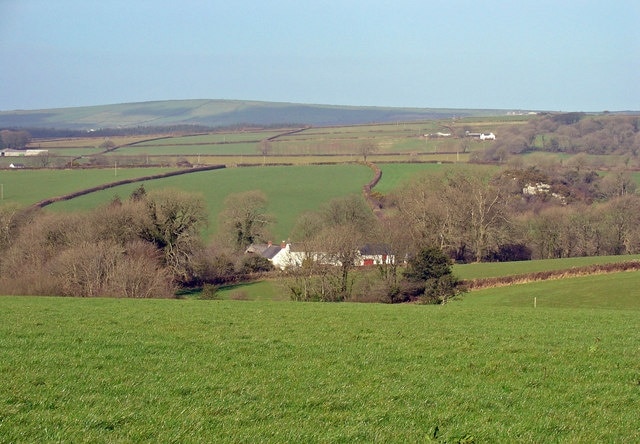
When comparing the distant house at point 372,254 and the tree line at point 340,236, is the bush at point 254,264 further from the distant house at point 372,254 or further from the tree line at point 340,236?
the distant house at point 372,254

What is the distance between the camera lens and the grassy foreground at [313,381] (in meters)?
8.52

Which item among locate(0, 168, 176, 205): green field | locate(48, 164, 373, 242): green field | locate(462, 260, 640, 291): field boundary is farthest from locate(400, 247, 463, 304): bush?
locate(0, 168, 176, 205): green field

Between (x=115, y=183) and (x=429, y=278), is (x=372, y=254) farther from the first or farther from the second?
(x=115, y=183)

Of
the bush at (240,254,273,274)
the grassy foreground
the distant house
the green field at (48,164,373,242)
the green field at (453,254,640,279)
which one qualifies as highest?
the grassy foreground

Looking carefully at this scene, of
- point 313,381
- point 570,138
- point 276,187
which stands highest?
point 570,138

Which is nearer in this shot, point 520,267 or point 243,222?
point 520,267

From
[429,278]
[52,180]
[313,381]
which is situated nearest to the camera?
[313,381]

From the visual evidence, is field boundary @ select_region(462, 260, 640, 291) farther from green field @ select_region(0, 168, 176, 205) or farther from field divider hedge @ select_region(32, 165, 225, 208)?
green field @ select_region(0, 168, 176, 205)

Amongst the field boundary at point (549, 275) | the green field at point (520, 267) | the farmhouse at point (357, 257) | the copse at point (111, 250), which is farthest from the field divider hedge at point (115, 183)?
the field boundary at point (549, 275)

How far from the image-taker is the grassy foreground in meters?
8.52

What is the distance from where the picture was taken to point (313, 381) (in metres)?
10.9

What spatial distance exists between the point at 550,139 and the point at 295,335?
107 meters

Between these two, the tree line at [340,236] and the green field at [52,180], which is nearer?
the tree line at [340,236]

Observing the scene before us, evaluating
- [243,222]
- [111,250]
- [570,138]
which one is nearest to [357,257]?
[111,250]
